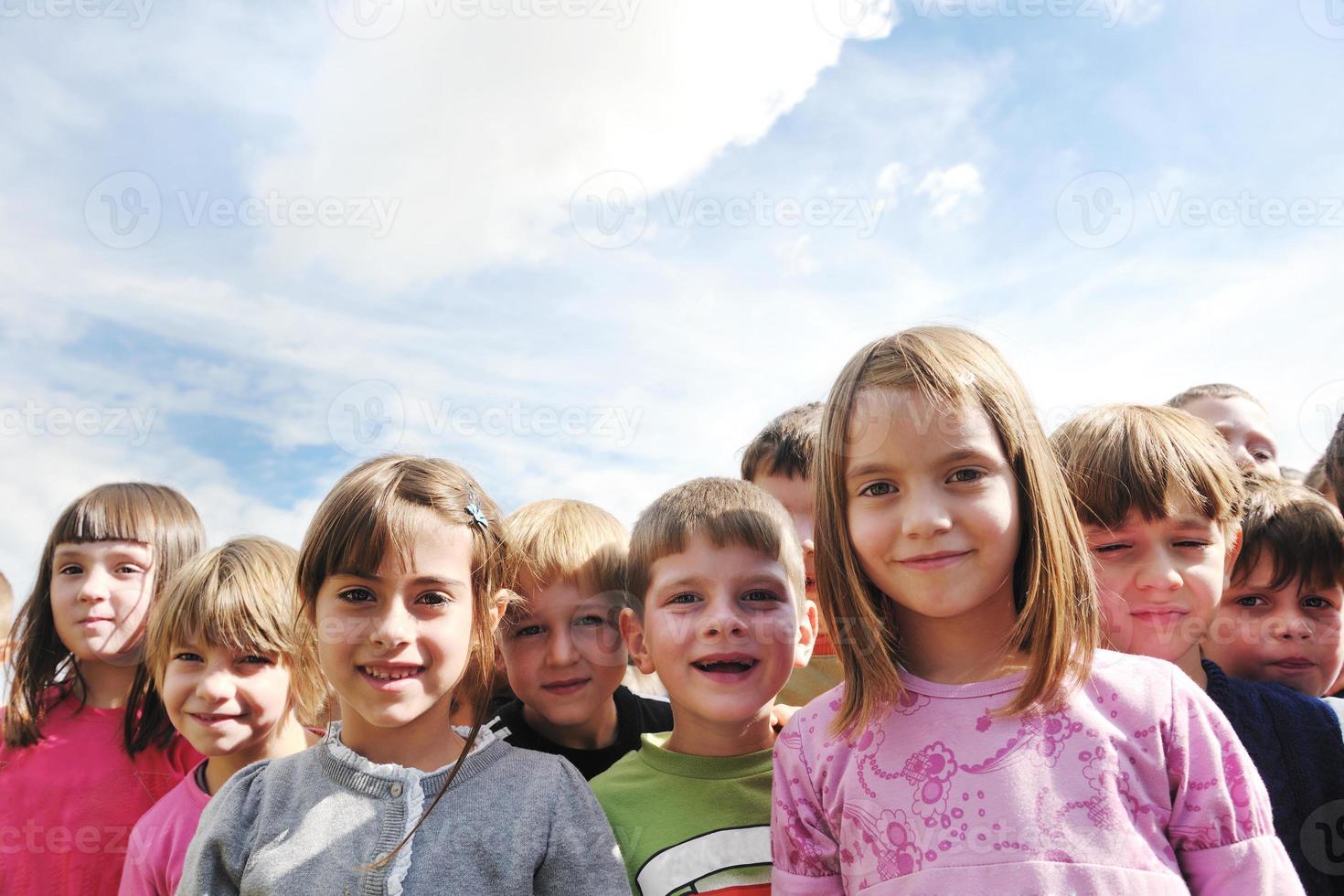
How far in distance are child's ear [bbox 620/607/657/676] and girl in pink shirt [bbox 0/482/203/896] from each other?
228cm

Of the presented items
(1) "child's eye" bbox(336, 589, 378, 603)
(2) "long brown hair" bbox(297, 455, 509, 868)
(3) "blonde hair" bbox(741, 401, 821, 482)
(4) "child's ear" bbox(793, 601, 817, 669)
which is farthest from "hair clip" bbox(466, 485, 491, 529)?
(3) "blonde hair" bbox(741, 401, 821, 482)

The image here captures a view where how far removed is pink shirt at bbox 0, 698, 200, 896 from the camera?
12.2 ft

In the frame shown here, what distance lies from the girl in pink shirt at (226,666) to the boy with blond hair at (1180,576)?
2884 millimetres

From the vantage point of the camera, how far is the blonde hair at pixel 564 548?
3223mm

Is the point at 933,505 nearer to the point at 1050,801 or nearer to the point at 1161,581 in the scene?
the point at 1050,801

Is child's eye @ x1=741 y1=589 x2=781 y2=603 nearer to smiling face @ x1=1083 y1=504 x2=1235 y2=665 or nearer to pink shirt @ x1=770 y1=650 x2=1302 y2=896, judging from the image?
pink shirt @ x1=770 y1=650 x2=1302 y2=896

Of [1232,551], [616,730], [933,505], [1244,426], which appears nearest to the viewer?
[933,505]

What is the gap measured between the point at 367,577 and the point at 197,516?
2.58m

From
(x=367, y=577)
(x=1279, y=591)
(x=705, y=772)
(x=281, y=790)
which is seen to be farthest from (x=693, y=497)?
(x=1279, y=591)

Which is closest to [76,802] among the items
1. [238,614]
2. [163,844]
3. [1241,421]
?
[163,844]

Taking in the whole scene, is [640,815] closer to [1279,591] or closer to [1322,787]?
[1322,787]

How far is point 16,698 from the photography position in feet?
13.7

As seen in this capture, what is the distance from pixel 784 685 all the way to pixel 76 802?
3.27 m

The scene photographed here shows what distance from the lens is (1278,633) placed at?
3395 mm
